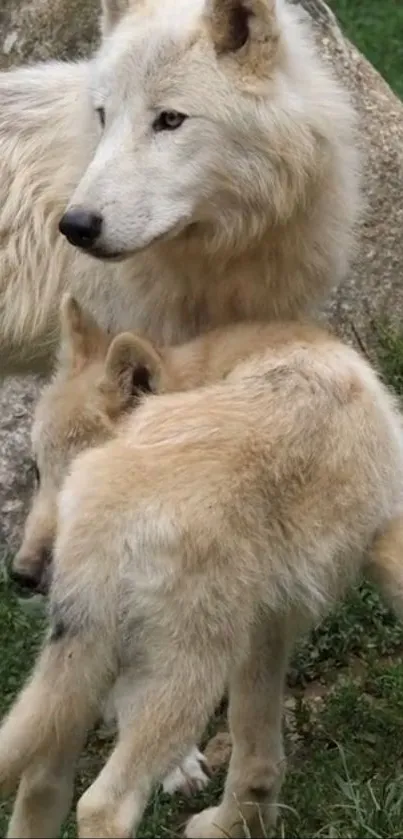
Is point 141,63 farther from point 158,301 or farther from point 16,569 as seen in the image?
point 16,569

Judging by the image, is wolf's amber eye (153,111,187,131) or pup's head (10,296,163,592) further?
wolf's amber eye (153,111,187,131)

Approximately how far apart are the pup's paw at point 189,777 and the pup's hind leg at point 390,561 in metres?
1.31

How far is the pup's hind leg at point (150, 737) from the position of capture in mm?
3555

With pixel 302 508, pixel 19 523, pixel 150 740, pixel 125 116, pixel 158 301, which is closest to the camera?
pixel 150 740

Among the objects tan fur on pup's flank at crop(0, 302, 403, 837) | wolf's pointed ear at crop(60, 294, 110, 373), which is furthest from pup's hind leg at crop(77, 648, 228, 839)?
wolf's pointed ear at crop(60, 294, 110, 373)

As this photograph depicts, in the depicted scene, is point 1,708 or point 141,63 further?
point 1,708

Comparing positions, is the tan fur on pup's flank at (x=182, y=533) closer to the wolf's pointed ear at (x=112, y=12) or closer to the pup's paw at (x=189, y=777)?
the pup's paw at (x=189, y=777)

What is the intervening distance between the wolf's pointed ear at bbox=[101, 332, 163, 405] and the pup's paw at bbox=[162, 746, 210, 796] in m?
1.60

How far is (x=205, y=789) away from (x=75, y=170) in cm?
223

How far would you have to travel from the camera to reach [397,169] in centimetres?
747

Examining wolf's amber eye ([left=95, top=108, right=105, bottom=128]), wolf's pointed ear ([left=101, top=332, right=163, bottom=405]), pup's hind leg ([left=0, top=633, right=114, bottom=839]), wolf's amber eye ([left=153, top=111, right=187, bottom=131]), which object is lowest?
pup's hind leg ([left=0, top=633, right=114, bottom=839])

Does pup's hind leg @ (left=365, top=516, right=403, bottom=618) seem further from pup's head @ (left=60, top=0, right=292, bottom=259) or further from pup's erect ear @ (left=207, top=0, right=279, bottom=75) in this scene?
pup's erect ear @ (left=207, top=0, right=279, bottom=75)

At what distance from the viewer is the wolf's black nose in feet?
14.0

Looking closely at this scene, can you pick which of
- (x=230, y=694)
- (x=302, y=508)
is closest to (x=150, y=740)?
(x=302, y=508)
